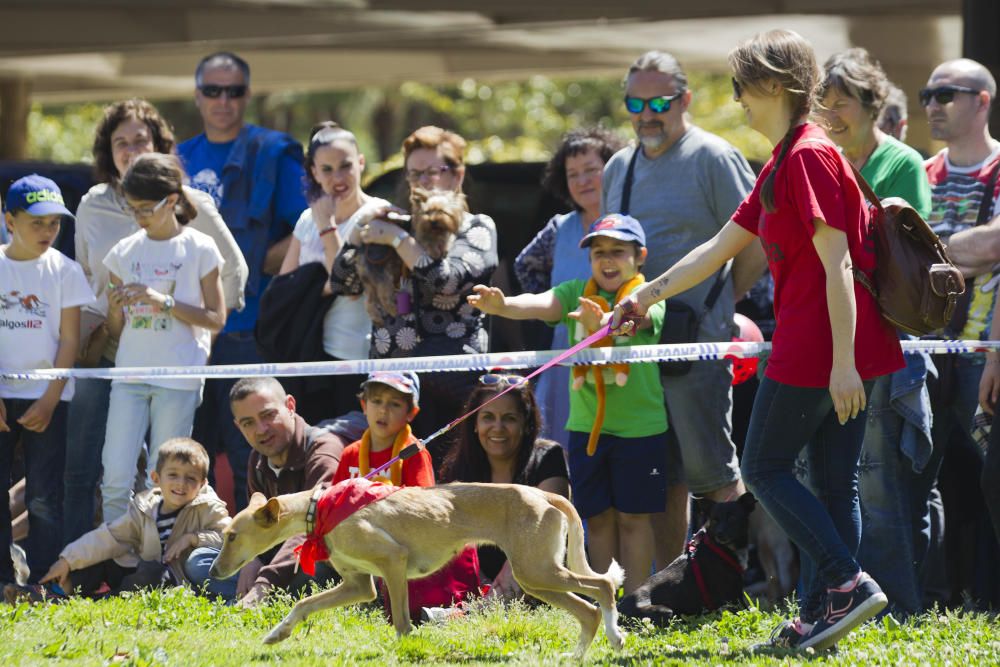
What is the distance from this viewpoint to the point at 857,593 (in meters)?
4.90

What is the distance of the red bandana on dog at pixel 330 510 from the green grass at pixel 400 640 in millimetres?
350

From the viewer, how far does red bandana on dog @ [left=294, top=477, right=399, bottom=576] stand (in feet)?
17.5

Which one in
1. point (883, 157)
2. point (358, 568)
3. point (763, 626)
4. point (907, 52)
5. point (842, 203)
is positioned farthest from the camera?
point (907, 52)

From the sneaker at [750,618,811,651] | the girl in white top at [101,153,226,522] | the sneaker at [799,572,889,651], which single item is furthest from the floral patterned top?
the sneaker at [799,572,889,651]

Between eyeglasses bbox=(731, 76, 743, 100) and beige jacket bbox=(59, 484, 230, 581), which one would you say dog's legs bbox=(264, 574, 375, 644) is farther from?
eyeglasses bbox=(731, 76, 743, 100)

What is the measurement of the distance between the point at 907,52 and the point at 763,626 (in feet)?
29.5

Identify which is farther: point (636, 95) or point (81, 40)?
point (81, 40)

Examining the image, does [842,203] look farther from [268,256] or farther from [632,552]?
[268,256]

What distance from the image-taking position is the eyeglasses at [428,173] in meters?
7.54

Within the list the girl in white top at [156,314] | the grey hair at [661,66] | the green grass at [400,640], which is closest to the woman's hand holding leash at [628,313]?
the green grass at [400,640]

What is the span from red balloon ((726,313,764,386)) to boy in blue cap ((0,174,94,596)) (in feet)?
10.8

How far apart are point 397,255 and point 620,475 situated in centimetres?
159

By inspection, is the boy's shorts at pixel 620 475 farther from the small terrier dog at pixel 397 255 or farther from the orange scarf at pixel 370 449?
the small terrier dog at pixel 397 255

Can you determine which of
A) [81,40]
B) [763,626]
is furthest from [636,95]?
[81,40]
